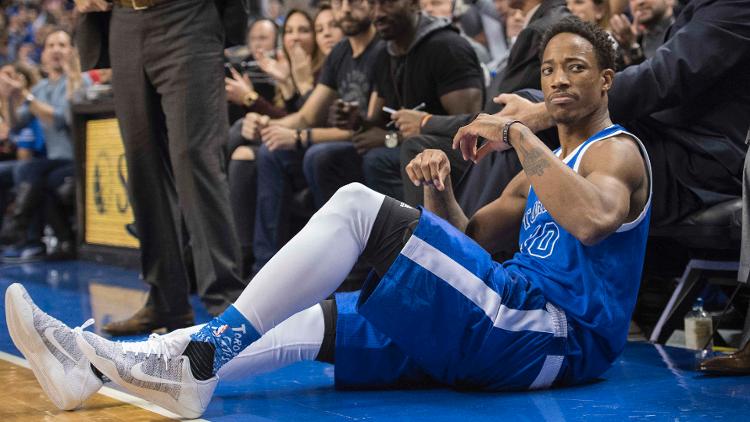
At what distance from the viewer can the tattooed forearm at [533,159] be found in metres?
2.62

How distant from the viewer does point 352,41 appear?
5.32 meters

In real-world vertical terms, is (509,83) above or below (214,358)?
above

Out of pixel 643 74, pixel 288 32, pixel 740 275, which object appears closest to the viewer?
pixel 740 275

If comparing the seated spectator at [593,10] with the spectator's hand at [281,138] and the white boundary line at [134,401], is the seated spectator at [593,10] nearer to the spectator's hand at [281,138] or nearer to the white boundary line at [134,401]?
the spectator's hand at [281,138]

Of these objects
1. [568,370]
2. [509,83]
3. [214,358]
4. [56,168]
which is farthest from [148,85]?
[56,168]

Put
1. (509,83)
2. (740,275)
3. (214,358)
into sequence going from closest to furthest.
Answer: (214,358)
(740,275)
(509,83)

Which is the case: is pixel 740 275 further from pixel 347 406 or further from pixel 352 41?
pixel 352 41

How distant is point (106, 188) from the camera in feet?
23.1

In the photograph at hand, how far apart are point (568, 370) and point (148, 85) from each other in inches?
84.0

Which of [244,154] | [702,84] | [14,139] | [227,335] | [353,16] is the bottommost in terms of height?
[14,139]

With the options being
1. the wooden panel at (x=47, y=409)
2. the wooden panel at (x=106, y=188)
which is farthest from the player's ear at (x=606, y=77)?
the wooden panel at (x=106, y=188)

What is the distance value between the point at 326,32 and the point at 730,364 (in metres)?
3.74

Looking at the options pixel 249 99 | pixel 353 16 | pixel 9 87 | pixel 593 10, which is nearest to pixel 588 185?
pixel 593 10

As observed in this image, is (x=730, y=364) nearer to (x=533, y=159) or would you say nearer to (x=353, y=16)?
(x=533, y=159)
